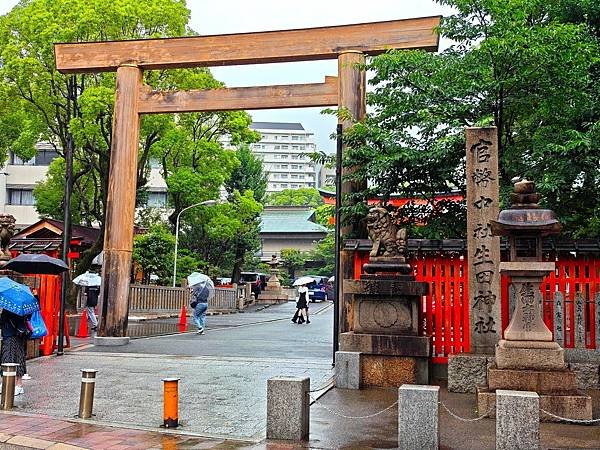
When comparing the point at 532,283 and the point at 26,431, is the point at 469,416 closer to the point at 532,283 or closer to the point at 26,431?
the point at 532,283

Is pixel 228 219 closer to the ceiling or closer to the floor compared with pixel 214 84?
closer to the floor

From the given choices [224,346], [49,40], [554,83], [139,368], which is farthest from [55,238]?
[554,83]

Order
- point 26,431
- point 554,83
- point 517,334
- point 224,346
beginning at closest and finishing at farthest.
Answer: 1. point 26,431
2. point 517,334
3. point 554,83
4. point 224,346

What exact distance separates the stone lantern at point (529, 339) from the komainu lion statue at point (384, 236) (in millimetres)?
2291

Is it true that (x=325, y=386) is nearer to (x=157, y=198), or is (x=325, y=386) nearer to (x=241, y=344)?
(x=241, y=344)

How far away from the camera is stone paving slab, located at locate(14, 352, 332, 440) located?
8484 millimetres

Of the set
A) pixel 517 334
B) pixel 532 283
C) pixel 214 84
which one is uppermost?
pixel 214 84

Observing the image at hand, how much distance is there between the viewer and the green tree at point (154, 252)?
34219 mm

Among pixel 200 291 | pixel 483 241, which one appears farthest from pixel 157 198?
pixel 483 241

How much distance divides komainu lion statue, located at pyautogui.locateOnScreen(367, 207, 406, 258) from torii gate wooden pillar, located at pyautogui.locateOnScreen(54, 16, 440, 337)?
4074mm

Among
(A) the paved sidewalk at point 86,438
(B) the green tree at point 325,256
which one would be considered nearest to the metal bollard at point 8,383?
(A) the paved sidewalk at point 86,438

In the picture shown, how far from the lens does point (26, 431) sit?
773cm

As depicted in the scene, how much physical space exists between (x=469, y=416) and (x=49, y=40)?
20.7 metres

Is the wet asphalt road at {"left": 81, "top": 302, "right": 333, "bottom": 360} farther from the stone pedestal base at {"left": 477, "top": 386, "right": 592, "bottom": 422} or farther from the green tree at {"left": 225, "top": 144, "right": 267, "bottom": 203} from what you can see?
the green tree at {"left": 225, "top": 144, "right": 267, "bottom": 203}
